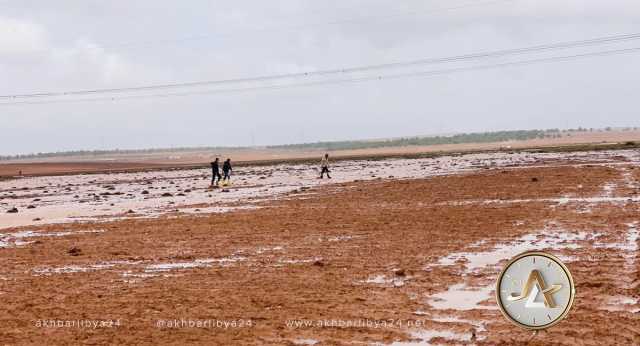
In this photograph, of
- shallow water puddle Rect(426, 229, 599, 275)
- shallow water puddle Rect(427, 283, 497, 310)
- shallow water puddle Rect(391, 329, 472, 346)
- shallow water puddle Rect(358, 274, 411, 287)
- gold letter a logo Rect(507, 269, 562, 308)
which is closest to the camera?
gold letter a logo Rect(507, 269, 562, 308)

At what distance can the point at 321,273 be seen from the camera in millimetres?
14539

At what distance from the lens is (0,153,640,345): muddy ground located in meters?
10.1

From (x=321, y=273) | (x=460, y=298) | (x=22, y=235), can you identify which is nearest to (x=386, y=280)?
(x=321, y=273)

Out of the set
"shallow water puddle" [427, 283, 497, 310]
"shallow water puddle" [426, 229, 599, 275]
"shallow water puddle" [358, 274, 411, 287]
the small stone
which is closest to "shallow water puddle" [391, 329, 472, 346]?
"shallow water puddle" [427, 283, 497, 310]

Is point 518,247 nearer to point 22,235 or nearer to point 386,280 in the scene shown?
point 386,280

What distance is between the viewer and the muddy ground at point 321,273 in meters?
10.1

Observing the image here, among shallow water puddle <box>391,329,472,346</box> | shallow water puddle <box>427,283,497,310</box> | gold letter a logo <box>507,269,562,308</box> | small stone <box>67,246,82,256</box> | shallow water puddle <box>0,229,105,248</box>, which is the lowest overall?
shallow water puddle <box>0,229,105,248</box>

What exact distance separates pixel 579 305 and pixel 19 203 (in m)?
38.8

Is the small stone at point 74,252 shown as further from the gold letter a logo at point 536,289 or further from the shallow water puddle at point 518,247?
the gold letter a logo at point 536,289

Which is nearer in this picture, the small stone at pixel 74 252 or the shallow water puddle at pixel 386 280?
the shallow water puddle at pixel 386 280

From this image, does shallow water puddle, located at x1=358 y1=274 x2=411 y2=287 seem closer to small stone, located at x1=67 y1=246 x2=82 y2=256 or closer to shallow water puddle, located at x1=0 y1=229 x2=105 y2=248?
small stone, located at x1=67 y1=246 x2=82 y2=256

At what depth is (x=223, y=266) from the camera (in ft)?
52.5

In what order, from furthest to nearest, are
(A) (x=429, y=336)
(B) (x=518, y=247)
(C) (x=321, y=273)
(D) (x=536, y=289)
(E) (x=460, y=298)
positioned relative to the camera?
(B) (x=518, y=247), (C) (x=321, y=273), (E) (x=460, y=298), (A) (x=429, y=336), (D) (x=536, y=289)

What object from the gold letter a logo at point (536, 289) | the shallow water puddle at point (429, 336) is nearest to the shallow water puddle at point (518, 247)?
the shallow water puddle at point (429, 336)
